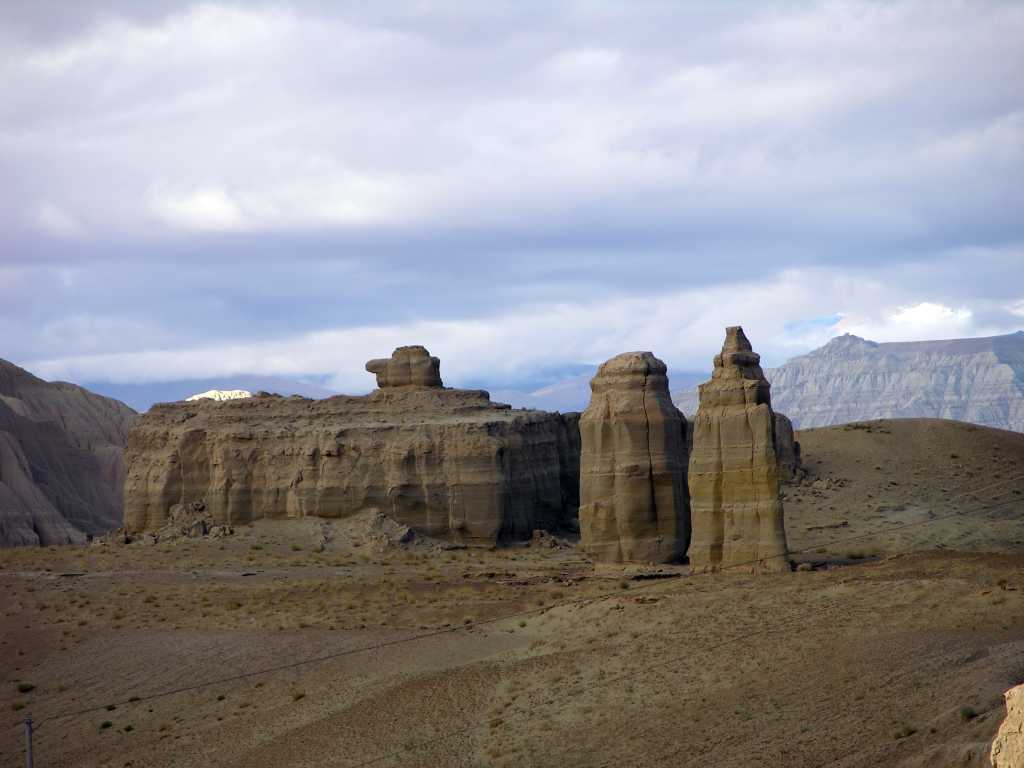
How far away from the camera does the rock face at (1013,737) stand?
14234 millimetres

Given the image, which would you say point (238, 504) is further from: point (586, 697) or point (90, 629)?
point (586, 697)

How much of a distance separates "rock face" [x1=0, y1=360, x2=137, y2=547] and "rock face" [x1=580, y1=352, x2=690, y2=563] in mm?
57361

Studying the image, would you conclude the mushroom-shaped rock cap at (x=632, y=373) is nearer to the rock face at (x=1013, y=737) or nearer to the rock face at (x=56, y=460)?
the rock face at (x=1013, y=737)

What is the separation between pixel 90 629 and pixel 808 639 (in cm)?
2264

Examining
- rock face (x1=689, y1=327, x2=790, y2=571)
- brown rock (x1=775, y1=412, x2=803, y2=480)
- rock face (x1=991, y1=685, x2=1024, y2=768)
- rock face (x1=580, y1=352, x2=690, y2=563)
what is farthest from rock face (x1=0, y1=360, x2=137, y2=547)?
rock face (x1=991, y1=685, x2=1024, y2=768)

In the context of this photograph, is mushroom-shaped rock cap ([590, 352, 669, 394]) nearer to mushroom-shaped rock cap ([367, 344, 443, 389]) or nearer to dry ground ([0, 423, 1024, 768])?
dry ground ([0, 423, 1024, 768])

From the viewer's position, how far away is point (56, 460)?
11312 cm

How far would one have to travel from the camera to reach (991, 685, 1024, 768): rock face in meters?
14.2

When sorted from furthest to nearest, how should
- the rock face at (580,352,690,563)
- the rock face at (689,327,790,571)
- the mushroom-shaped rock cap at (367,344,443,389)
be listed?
1. the mushroom-shaped rock cap at (367,344,443,389)
2. the rock face at (580,352,690,563)
3. the rock face at (689,327,790,571)

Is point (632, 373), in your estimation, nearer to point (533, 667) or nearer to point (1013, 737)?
point (533, 667)

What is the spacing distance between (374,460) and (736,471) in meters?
25.7

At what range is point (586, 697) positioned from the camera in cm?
2941

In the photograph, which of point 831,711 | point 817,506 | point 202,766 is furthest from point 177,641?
point 817,506

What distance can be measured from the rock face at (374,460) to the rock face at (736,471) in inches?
839
